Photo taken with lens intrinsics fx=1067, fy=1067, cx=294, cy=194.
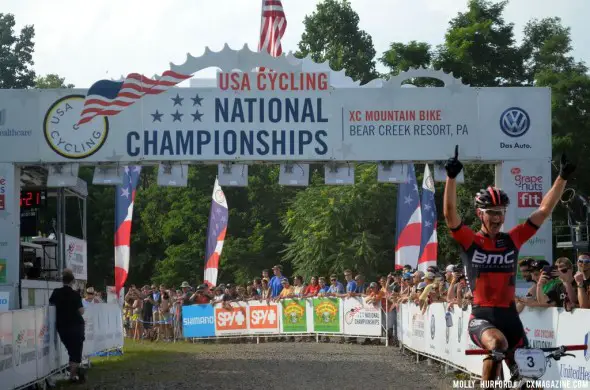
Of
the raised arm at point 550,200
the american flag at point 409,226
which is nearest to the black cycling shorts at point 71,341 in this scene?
the american flag at point 409,226

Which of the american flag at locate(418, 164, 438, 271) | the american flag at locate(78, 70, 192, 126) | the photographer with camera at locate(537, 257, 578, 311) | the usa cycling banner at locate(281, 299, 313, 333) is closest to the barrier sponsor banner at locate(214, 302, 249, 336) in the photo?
the usa cycling banner at locate(281, 299, 313, 333)

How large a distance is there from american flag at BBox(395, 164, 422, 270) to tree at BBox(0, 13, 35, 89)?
200 ft

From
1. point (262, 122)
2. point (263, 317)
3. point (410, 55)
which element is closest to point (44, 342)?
point (262, 122)

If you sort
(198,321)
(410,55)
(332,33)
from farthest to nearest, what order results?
(332,33) < (410,55) < (198,321)

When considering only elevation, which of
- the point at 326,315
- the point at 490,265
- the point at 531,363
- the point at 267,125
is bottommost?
the point at 326,315

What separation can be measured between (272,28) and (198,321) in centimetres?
1090

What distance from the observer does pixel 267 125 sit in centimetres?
1973

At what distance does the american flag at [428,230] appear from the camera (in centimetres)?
2377

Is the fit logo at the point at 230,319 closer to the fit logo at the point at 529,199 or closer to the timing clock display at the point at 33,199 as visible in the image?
the timing clock display at the point at 33,199

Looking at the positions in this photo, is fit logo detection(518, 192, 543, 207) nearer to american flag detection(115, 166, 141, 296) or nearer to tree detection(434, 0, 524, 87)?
american flag detection(115, 166, 141, 296)

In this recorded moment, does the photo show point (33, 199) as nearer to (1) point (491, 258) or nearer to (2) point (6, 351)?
(2) point (6, 351)

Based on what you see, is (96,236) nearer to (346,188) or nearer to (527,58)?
(346,188)

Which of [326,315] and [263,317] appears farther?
[263,317]

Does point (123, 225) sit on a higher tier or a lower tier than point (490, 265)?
A: higher
